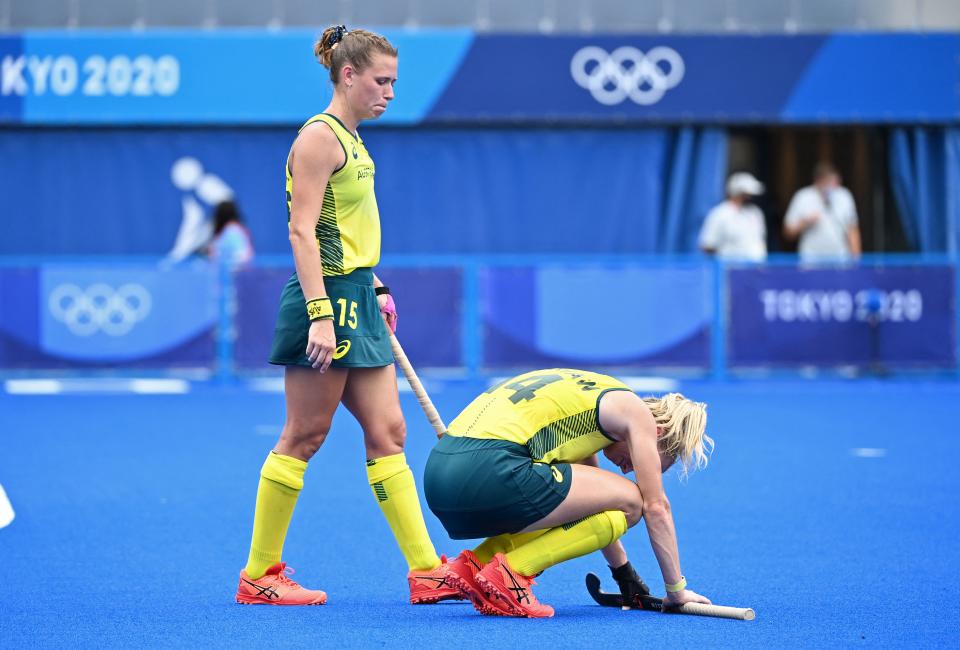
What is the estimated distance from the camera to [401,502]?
5.08 metres

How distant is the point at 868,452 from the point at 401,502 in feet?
16.2

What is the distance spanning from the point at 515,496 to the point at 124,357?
31.9ft

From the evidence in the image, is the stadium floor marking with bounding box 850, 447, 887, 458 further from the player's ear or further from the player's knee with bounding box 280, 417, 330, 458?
the player's ear

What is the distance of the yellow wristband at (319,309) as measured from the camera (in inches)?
189

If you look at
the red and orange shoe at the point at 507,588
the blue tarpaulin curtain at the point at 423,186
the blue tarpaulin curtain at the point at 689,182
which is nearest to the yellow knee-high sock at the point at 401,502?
the red and orange shoe at the point at 507,588

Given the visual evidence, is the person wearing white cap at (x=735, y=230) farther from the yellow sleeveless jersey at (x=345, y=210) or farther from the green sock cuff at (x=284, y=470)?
the green sock cuff at (x=284, y=470)

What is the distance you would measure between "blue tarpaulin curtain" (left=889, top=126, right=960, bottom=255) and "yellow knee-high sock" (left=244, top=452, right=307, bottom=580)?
13255 mm

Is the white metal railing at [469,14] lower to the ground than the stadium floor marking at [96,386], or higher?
higher

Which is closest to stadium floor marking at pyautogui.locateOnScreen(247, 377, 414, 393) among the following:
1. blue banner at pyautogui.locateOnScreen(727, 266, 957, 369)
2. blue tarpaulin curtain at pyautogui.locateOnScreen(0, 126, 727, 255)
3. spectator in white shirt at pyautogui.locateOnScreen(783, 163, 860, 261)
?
blue banner at pyautogui.locateOnScreen(727, 266, 957, 369)

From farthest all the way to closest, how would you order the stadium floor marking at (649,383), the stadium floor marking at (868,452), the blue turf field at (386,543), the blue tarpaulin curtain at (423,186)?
the blue tarpaulin curtain at (423,186)
the stadium floor marking at (649,383)
the stadium floor marking at (868,452)
the blue turf field at (386,543)

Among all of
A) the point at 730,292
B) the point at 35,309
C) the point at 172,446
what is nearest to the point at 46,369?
the point at 35,309

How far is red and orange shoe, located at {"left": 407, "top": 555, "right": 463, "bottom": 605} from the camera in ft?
16.6

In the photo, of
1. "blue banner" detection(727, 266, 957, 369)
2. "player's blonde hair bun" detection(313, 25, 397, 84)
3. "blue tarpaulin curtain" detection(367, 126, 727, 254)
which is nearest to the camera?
"player's blonde hair bun" detection(313, 25, 397, 84)

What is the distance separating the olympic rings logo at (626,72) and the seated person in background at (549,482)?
11836mm
